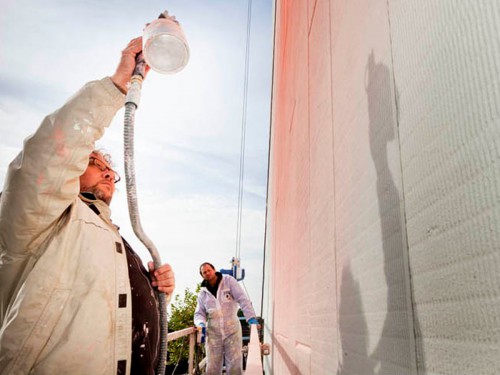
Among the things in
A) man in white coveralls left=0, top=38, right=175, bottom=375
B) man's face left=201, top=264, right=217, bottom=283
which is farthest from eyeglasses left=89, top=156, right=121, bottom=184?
man's face left=201, top=264, right=217, bottom=283

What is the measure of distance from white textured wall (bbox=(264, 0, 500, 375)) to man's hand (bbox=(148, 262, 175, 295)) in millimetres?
955

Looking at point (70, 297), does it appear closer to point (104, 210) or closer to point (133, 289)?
point (133, 289)

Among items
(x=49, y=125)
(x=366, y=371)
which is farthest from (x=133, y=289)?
(x=366, y=371)

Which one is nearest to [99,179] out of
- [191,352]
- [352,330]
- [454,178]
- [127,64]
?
[127,64]

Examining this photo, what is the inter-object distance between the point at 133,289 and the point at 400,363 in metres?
1.32

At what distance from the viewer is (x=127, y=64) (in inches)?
59.1

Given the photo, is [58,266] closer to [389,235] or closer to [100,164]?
[100,164]

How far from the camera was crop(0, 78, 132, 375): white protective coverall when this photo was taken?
120 cm

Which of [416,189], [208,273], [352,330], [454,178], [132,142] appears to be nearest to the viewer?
[454,178]

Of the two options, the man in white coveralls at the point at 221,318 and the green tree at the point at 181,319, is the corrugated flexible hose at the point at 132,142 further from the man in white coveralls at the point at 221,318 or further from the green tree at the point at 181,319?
the green tree at the point at 181,319

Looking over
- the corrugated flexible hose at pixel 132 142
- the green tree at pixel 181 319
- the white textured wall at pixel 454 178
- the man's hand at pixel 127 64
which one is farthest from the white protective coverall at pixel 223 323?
the green tree at pixel 181 319

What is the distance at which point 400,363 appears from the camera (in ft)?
1.82

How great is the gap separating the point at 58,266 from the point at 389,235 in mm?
1210

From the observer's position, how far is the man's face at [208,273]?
5.54 metres
